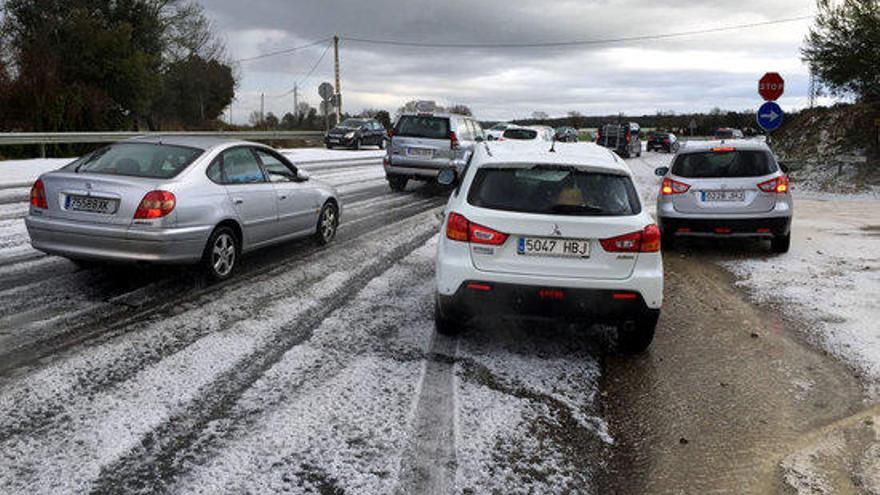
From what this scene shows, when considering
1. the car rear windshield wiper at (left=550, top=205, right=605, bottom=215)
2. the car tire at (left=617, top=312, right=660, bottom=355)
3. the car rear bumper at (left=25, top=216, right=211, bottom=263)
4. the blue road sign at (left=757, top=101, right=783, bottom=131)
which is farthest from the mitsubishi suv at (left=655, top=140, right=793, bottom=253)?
the blue road sign at (left=757, top=101, right=783, bottom=131)

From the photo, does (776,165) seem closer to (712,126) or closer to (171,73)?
(171,73)

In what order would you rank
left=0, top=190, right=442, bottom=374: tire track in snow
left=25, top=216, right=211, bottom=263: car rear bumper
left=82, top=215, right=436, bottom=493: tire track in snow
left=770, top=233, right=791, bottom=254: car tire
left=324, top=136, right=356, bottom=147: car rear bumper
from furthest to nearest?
left=324, top=136, right=356, bottom=147: car rear bumper
left=770, top=233, right=791, bottom=254: car tire
left=25, top=216, right=211, bottom=263: car rear bumper
left=0, top=190, right=442, bottom=374: tire track in snow
left=82, top=215, right=436, bottom=493: tire track in snow

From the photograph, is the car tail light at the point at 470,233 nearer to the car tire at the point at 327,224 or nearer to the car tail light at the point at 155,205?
the car tail light at the point at 155,205

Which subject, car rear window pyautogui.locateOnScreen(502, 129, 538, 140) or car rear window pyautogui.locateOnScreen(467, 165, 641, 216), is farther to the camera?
car rear window pyautogui.locateOnScreen(502, 129, 538, 140)

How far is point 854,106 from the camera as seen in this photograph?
2530 cm

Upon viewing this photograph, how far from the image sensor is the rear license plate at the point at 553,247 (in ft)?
16.3

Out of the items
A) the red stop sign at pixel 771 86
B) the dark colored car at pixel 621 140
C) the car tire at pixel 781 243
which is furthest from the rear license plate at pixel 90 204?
the dark colored car at pixel 621 140

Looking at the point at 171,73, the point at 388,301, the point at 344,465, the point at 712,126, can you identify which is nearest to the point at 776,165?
the point at 388,301

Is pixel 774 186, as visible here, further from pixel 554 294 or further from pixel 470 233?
pixel 470 233

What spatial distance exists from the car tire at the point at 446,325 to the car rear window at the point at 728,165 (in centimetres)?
547

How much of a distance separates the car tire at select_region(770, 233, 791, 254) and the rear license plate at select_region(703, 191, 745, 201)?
870mm

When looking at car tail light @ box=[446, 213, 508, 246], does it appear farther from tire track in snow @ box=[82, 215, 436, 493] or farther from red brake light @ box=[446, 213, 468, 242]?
tire track in snow @ box=[82, 215, 436, 493]

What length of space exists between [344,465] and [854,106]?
90.2 ft

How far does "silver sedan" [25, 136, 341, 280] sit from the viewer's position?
20.6 feet
